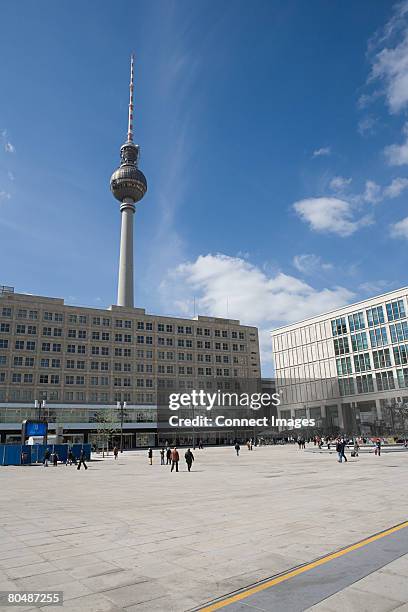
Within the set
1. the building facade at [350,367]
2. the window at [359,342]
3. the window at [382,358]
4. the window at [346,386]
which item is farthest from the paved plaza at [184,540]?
the window at [346,386]

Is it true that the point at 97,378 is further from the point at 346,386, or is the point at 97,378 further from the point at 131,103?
the point at 131,103

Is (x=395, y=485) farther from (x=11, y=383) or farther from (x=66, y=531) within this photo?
(x=11, y=383)

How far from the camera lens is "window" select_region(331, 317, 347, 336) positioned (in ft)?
282

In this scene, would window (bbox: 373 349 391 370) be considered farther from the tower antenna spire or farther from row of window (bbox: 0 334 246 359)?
the tower antenna spire

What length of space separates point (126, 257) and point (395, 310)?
204ft

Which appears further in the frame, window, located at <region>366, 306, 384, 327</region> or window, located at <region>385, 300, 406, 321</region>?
window, located at <region>366, 306, 384, 327</region>

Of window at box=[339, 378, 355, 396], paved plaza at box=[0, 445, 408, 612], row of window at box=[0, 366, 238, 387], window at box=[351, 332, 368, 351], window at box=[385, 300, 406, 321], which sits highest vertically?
window at box=[385, 300, 406, 321]

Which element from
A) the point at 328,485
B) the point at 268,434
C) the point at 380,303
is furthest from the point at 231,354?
the point at 328,485

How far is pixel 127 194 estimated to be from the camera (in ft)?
378

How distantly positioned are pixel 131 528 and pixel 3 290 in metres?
76.4

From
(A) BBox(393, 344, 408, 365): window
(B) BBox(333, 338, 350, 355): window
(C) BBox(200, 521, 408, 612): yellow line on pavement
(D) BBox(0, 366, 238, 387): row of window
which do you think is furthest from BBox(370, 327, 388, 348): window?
(C) BBox(200, 521, 408, 612): yellow line on pavement

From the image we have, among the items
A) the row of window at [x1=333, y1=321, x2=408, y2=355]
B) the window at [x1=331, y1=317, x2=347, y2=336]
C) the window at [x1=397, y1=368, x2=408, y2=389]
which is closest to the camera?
the window at [x1=397, y1=368, x2=408, y2=389]

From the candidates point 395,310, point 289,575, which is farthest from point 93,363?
point 289,575

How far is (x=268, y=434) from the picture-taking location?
255 ft
